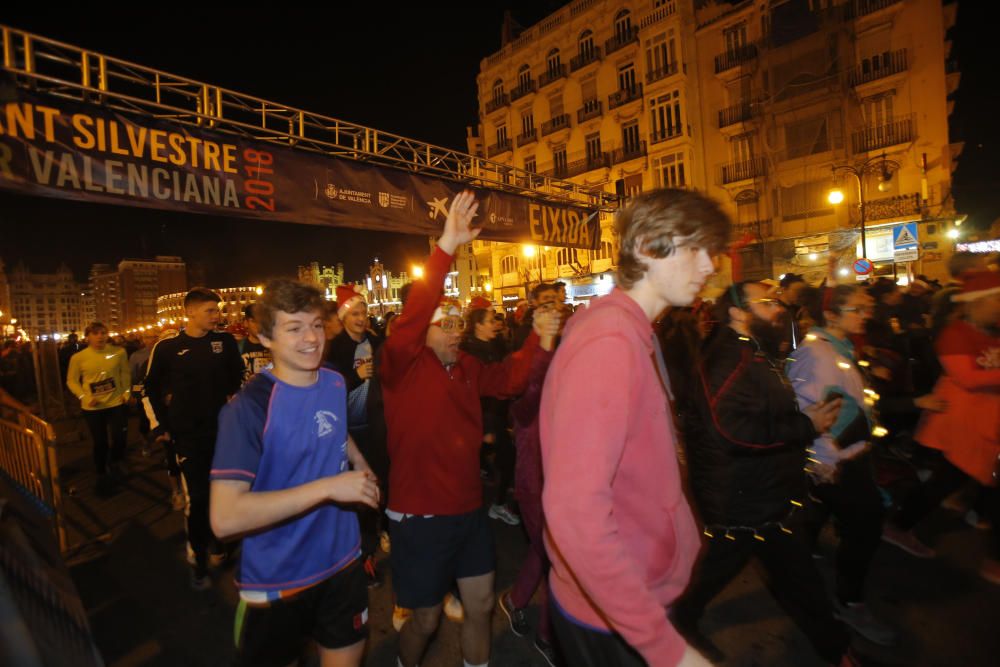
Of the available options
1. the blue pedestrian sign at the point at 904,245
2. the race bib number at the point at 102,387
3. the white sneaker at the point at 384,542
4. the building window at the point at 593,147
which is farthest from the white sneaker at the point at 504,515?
the building window at the point at 593,147

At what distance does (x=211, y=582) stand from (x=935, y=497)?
6.12m

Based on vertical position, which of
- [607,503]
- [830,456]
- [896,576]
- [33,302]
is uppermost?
[33,302]

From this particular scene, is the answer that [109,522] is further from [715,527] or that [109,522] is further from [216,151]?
[715,527]

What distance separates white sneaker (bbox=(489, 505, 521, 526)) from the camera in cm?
533

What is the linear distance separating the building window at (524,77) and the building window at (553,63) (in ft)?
5.16

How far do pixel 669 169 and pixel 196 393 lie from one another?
28.2 meters

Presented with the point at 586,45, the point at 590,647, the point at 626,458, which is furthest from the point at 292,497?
the point at 586,45

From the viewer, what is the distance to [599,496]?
3.71 feet

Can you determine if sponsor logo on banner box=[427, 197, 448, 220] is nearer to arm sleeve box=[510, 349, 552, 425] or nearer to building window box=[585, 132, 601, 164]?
arm sleeve box=[510, 349, 552, 425]

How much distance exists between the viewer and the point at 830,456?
10.2 feet

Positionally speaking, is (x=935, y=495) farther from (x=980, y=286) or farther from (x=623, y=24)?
(x=623, y=24)

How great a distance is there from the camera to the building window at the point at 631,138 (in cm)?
2938

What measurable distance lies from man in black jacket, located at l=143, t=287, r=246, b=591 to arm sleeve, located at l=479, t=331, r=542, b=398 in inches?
108

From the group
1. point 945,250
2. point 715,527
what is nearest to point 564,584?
point 715,527
